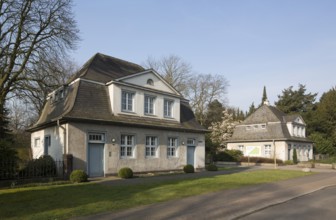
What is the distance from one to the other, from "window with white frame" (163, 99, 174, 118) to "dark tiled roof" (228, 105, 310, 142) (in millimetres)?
23195

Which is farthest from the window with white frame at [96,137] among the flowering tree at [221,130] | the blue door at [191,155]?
the flowering tree at [221,130]

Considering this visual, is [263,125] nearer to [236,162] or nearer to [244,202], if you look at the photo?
[236,162]

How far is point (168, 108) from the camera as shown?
27562mm

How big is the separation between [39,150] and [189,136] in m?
12.4

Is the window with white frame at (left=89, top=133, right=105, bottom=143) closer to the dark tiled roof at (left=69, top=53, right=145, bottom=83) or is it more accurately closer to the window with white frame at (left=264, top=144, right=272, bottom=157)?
the dark tiled roof at (left=69, top=53, right=145, bottom=83)

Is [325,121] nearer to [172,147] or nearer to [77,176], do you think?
[172,147]

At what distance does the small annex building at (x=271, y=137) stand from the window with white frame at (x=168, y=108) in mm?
22700

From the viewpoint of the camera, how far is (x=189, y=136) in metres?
28.7

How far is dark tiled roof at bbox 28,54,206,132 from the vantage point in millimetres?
20969

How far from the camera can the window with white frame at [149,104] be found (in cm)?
2553

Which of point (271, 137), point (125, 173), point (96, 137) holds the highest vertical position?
point (96, 137)

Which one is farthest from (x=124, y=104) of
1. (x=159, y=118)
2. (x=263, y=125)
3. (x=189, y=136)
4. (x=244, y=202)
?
(x=263, y=125)

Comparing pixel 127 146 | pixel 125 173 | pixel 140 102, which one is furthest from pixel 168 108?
pixel 125 173

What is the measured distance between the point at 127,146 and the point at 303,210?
14.9m
